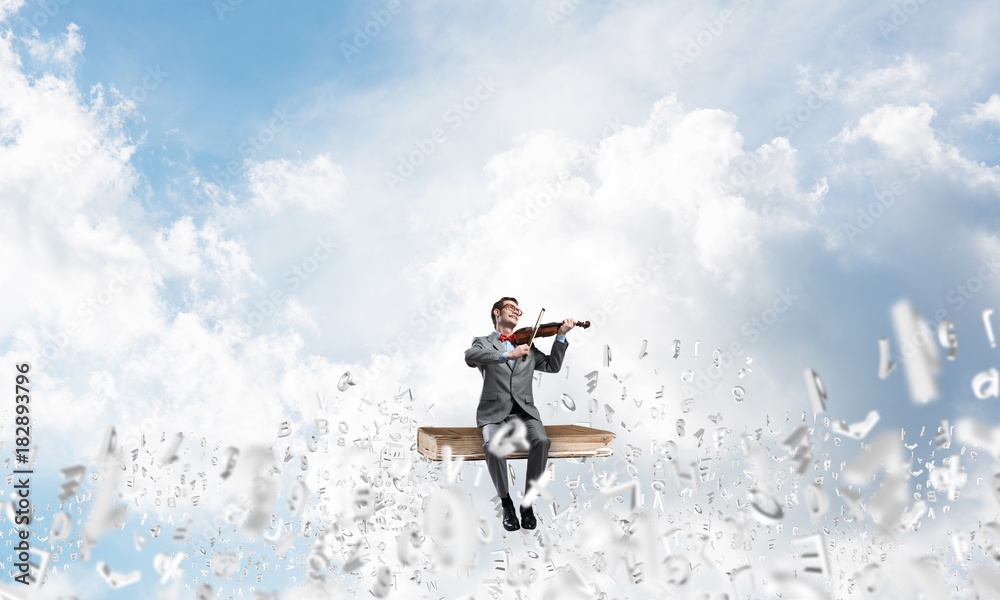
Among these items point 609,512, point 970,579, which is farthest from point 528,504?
point 970,579

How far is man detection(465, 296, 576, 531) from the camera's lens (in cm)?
571

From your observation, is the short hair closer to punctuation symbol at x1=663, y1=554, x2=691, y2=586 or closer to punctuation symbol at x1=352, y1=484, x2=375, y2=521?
punctuation symbol at x1=352, y1=484, x2=375, y2=521

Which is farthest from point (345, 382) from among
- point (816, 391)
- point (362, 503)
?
point (816, 391)

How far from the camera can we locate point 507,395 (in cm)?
601

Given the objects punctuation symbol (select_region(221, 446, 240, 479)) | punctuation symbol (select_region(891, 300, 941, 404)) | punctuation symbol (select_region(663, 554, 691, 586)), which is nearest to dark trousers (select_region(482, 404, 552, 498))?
punctuation symbol (select_region(663, 554, 691, 586))

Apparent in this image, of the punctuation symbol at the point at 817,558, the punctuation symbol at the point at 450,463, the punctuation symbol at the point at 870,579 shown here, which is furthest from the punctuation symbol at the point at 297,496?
the punctuation symbol at the point at 870,579

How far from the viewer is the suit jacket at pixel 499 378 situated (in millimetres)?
5961

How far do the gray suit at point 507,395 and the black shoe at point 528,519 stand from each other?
194 mm

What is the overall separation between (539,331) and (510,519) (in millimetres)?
1597

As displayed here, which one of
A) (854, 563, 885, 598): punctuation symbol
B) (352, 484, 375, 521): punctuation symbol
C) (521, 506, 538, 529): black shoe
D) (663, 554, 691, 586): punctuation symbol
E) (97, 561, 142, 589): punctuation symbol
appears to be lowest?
(854, 563, 885, 598): punctuation symbol

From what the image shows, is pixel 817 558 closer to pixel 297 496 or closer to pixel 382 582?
pixel 382 582

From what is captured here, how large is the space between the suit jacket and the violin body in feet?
0.61

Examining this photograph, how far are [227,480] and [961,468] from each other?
5441 mm

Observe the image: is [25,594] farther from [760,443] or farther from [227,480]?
[760,443]
